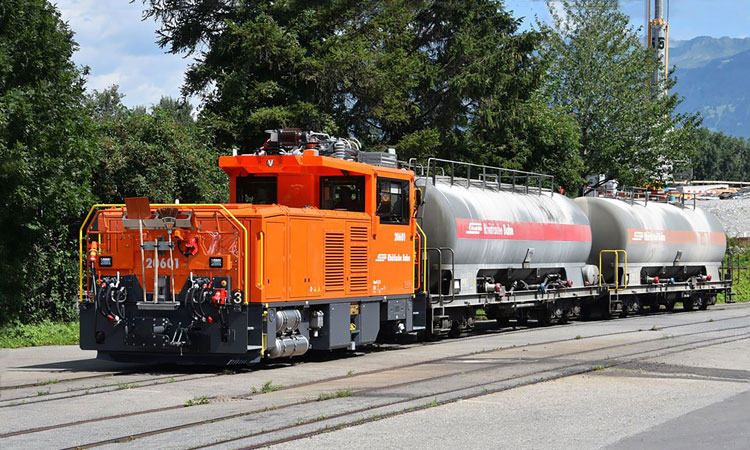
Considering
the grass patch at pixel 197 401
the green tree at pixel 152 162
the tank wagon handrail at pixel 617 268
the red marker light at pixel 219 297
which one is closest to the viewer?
the grass patch at pixel 197 401

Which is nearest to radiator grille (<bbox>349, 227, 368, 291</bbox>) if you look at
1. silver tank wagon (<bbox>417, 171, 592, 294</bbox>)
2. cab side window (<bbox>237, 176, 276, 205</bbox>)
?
cab side window (<bbox>237, 176, 276, 205</bbox>)

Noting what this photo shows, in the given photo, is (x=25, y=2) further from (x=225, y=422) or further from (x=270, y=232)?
(x=225, y=422)

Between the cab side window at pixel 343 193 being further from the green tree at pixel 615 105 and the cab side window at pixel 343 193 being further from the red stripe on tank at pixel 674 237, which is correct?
the green tree at pixel 615 105

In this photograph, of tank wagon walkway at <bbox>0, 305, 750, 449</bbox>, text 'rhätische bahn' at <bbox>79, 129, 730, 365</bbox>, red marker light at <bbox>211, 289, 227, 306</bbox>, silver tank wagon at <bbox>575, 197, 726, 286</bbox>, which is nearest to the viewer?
tank wagon walkway at <bbox>0, 305, 750, 449</bbox>

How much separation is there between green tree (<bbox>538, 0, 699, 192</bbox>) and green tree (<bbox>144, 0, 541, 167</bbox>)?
292 inches

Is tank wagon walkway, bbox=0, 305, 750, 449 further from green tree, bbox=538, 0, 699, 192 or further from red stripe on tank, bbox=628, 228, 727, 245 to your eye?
green tree, bbox=538, 0, 699, 192

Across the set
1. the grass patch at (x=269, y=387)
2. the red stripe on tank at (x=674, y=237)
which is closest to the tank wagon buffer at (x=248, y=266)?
the grass patch at (x=269, y=387)

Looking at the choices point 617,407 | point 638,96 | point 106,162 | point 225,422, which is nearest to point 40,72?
point 106,162

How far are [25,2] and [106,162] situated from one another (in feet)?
18.0

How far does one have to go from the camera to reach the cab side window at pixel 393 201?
757 inches

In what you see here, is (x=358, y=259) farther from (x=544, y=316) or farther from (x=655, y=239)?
(x=655, y=239)

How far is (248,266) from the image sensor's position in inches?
615

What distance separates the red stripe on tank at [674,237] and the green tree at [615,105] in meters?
12.8

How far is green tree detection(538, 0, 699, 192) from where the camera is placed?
50.9 meters
